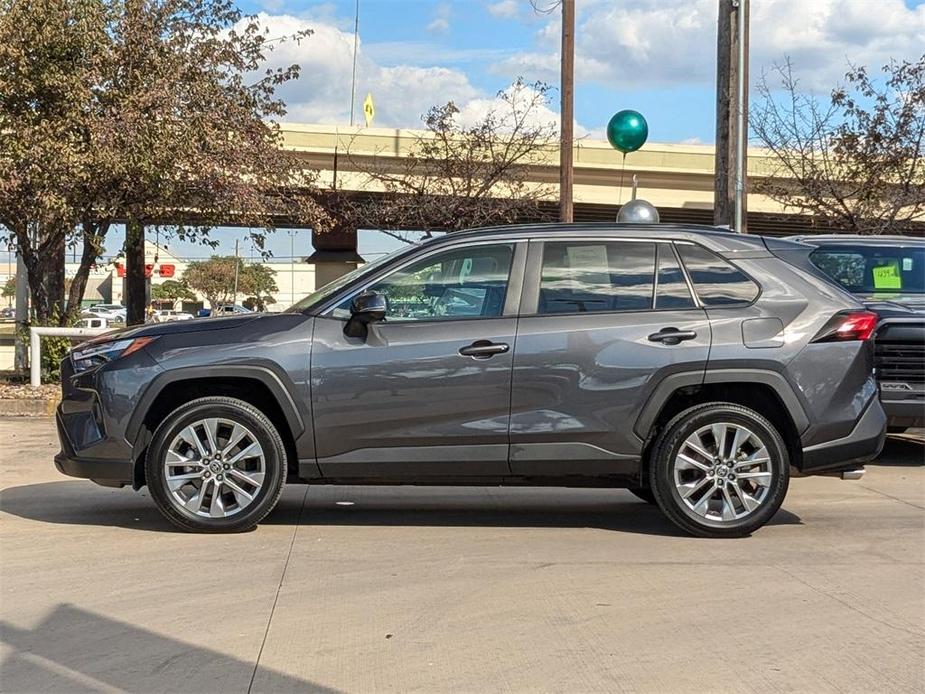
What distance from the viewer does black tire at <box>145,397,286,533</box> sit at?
6141 mm

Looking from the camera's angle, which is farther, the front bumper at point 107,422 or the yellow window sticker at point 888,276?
the yellow window sticker at point 888,276

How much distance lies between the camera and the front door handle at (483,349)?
6.11 m

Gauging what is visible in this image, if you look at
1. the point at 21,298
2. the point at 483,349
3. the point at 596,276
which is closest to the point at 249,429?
→ the point at 483,349

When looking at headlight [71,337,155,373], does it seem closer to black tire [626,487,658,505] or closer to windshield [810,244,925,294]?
black tire [626,487,658,505]

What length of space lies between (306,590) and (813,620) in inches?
98.4

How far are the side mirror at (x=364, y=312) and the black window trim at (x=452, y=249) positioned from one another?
8 cm

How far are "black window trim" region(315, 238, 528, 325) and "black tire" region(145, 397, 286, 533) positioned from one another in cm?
77

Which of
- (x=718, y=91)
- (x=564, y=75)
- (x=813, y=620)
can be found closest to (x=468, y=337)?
(x=813, y=620)

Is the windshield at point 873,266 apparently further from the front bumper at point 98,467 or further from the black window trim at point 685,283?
the front bumper at point 98,467

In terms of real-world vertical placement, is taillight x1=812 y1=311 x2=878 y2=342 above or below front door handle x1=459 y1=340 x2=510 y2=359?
above

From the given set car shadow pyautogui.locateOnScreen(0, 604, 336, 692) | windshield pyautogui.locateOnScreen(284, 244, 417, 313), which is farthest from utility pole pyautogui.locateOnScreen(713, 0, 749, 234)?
car shadow pyautogui.locateOnScreen(0, 604, 336, 692)

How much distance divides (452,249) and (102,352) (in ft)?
7.49

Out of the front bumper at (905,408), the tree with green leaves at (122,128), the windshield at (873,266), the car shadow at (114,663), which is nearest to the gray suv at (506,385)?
the car shadow at (114,663)

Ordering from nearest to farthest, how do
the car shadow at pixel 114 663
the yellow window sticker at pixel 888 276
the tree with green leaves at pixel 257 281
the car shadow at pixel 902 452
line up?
1. the car shadow at pixel 114 663
2. the car shadow at pixel 902 452
3. the yellow window sticker at pixel 888 276
4. the tree with green leaves at pixel 257 281
